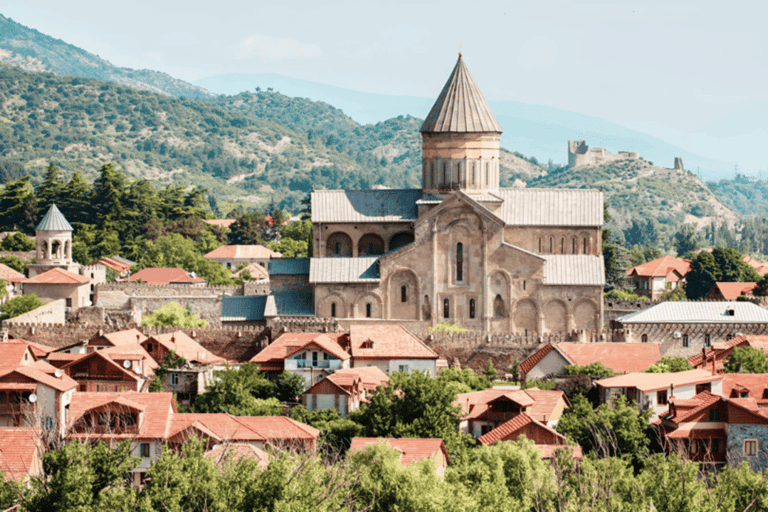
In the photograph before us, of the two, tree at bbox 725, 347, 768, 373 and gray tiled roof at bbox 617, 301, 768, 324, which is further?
gray tiled roof at bbox 617, 301, 768, 324

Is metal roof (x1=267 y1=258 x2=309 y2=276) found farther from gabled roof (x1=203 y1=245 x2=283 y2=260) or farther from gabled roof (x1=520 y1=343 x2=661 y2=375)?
gabled roof (x1=203 y1=245 x2=283 y2=260)

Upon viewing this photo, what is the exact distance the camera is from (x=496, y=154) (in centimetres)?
7188

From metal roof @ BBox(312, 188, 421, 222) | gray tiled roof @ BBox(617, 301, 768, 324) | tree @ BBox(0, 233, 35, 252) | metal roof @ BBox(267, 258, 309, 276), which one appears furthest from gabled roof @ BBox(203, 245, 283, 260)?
gray tiled roof @ BBox(617, 301, 768, 324)

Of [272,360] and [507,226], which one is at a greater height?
[507,226]

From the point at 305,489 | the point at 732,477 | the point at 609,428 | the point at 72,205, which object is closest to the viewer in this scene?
the point at 305,489

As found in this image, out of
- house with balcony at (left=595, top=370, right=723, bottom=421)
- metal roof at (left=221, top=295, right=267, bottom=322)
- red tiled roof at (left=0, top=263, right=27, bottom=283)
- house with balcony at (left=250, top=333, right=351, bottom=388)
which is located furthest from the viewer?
red tiled roof at (left=0, top=263, right=27, bottom=283)

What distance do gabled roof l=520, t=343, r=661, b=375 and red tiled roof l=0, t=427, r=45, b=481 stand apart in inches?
958

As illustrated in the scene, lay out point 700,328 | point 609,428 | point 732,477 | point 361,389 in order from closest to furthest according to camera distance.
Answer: point 732,477 < point 609,428 < point 361,389 < point 700,328

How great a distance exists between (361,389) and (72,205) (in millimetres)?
70358

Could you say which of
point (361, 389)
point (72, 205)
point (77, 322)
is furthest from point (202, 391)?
point (72, 205)


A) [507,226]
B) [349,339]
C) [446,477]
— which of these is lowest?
[446,477]

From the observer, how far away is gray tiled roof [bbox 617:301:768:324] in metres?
68.9

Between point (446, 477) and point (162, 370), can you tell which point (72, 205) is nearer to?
point (162, 370)

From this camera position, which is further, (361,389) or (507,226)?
(507,226)
